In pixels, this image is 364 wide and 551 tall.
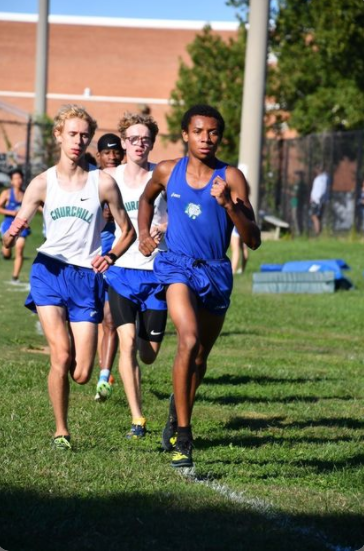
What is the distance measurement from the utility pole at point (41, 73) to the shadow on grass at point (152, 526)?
15521 millimetres

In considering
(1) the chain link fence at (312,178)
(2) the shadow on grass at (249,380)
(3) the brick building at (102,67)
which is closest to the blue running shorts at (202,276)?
(2) the shadow on grass at (249,380)

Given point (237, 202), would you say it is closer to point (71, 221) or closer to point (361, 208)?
point (71, 221)

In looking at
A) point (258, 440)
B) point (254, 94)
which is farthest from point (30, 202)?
point (254, 94)

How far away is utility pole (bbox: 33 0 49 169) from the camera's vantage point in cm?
2417

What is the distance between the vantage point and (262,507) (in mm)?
6500

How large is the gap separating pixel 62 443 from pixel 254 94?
20272 millimetres

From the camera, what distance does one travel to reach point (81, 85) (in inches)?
2071

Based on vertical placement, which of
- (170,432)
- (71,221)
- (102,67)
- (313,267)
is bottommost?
(170,432)

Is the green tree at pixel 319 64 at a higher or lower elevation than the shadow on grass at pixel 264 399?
higher

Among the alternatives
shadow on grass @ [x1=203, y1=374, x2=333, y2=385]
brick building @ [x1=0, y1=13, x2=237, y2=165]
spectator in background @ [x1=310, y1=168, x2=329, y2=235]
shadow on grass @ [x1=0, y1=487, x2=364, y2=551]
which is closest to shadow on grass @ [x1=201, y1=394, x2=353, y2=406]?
shadow on grass @ [x1=203, y1=374, x2=333, y2=385]

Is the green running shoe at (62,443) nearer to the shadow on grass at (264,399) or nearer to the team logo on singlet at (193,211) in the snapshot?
the team logo on singlet at (193,211)

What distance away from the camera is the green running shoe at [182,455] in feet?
24.1

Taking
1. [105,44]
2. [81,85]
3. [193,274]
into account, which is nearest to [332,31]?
[105,44]

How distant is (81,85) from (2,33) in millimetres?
14476
